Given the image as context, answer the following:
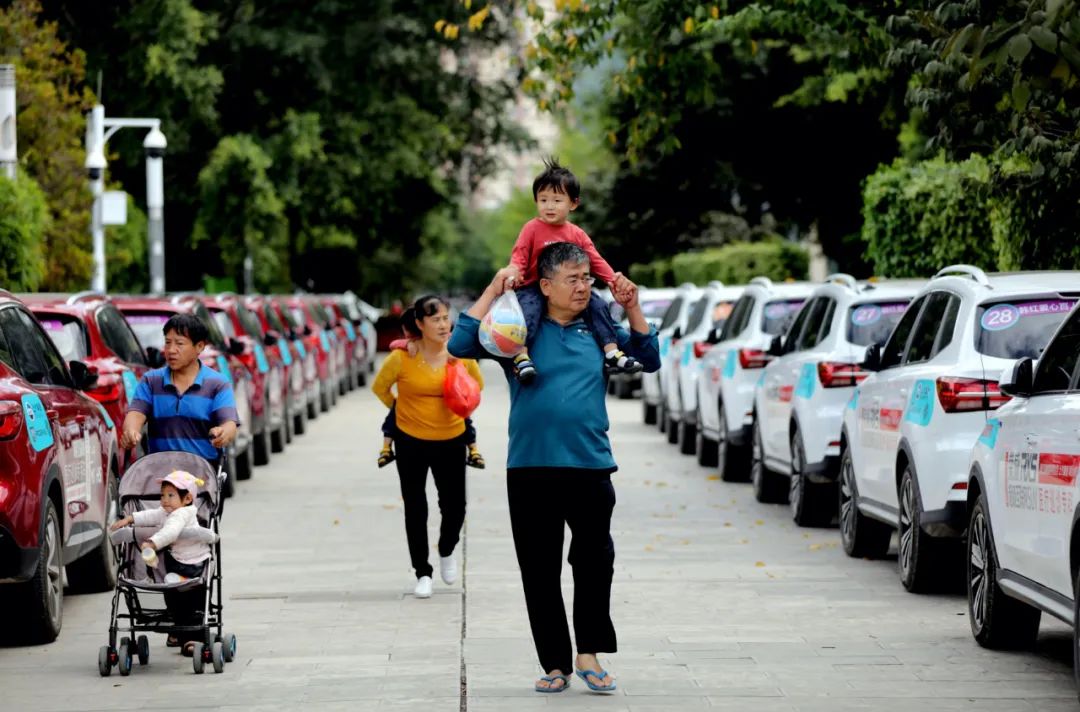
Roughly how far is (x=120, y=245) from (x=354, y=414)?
9364 millimetres

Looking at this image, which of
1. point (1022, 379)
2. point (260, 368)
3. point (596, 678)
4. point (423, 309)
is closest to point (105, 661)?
point (596, 678)

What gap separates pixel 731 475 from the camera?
1952 cm

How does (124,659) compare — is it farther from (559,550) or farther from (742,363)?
(742,363)

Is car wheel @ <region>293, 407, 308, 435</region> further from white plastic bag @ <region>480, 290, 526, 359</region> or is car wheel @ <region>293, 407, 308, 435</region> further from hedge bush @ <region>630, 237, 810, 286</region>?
white plastic bag @ <region>480, 290, 526, 359</region>

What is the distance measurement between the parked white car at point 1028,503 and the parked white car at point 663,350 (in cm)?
1624

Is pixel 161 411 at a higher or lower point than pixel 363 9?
lower

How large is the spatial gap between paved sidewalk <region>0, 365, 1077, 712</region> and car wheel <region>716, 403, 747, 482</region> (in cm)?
288

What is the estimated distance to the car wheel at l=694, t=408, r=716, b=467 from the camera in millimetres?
21469

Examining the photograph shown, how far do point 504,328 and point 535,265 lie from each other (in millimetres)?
452

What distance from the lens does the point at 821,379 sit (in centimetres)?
1490

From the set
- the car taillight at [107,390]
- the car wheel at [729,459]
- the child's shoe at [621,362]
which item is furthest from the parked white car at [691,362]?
the child's shoe at [621,362]

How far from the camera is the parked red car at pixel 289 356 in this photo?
81.2ft

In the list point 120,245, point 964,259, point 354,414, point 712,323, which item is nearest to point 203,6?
point 120,245

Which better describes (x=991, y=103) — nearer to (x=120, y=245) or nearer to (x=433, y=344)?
(x=433, y=344)
